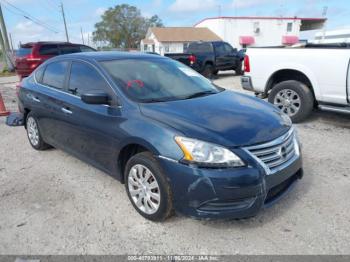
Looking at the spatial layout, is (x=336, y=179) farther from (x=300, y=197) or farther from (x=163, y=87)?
(x=163, y=87)

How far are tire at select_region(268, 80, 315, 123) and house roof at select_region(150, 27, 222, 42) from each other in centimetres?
3890

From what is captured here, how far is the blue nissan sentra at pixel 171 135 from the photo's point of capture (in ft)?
8.06

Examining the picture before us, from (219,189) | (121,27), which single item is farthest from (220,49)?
(121,27)

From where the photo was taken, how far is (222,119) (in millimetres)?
2775

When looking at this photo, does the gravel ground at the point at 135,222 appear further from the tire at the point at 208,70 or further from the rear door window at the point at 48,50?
the tire at the point at 208,70

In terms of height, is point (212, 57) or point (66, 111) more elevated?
point (66, 111)

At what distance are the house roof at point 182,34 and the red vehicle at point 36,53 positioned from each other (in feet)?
108

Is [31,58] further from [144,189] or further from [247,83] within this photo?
[144,189]

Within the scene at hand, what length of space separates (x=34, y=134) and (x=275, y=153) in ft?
12.8

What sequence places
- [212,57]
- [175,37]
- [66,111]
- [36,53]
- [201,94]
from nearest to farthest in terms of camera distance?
1. [201,94]
2. [66,111]
3. [36,53]
4. [212,57]
5. [175,37]

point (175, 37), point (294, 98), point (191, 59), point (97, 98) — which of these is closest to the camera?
point (97, 98)

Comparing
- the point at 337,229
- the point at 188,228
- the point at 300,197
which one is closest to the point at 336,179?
the point at 300,197

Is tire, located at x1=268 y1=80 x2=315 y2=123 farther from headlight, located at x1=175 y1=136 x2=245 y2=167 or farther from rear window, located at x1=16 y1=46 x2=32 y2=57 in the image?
rear window, located at x1=16 y1=46 x2=32 y2=57

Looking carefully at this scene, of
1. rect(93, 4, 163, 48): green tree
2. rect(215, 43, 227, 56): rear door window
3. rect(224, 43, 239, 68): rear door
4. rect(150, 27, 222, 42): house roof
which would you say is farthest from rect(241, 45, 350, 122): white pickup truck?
rect(93, 4, 163, 48): green tree
